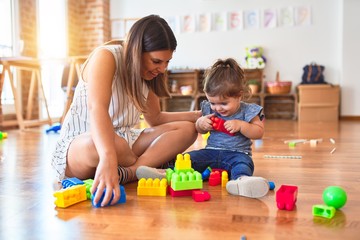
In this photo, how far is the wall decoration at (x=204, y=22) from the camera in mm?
4879

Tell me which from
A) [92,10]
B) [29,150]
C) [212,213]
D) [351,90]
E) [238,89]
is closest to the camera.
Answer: [212,213]

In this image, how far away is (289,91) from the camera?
462 cm

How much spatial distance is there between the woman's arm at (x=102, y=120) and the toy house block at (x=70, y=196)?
0.28 feet

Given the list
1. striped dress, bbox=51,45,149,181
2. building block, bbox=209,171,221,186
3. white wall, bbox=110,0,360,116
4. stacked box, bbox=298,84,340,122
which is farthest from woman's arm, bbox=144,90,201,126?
white wall, bbox=110,0,360,116

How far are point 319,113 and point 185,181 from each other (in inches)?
150

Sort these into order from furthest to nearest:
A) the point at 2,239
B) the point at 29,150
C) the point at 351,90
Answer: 1. the point at 351,90
2. the point at 29,150
3. the point at 2,239

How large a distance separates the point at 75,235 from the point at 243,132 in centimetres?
68

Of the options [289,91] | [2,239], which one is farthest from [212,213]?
[289,91]

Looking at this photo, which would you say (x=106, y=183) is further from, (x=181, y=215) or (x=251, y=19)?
(x=251, y=19)

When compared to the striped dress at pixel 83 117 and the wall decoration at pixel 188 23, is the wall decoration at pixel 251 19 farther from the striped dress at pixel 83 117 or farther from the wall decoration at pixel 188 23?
the striped dress at pixel 83 117

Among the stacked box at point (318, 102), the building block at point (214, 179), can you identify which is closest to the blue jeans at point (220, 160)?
the building block at point (214, 179)

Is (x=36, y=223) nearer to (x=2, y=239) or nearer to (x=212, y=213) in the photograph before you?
(x=2, y=239)

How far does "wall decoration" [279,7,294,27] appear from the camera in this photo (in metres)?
4.69

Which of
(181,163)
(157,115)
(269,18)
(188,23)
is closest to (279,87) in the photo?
(269,18)
